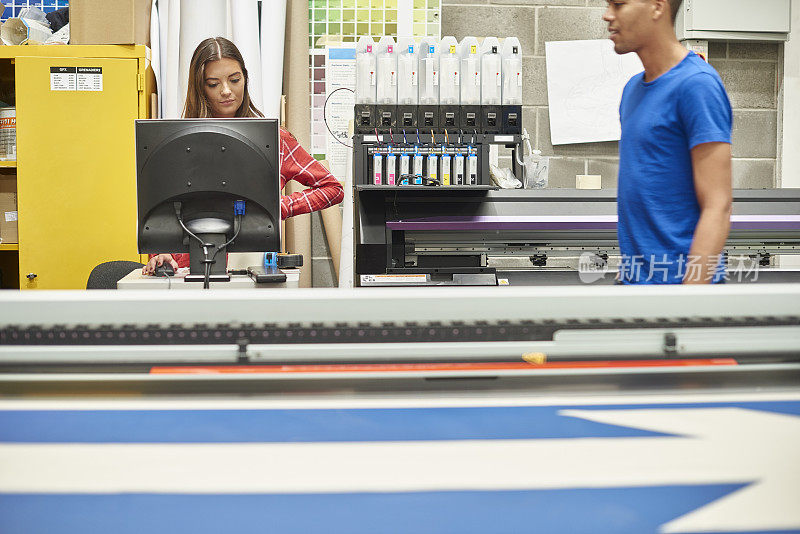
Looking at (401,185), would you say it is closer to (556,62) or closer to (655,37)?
(655,37)

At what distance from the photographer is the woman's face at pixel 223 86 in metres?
2.95

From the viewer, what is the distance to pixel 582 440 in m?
0.82

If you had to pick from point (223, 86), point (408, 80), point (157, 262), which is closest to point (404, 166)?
point (408, 80)

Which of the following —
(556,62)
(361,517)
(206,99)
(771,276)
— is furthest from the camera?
(556,62)

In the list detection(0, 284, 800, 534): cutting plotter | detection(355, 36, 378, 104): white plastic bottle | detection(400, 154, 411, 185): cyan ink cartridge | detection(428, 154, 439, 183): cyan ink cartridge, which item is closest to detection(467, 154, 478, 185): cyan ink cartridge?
detection(428, 154, 439, 183): cyan ink cartridge

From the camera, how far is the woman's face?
2.95 meters

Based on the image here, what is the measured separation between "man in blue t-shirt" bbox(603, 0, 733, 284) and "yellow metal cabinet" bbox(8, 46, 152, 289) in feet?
9.26

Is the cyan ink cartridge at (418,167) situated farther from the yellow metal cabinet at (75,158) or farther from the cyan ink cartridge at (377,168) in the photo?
the yellow metal cabinet at (75,158)

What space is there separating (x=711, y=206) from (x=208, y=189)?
1336 millimetres

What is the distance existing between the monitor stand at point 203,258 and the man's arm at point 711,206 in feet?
4.34

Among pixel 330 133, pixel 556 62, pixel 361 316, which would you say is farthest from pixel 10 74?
pixel 361 316

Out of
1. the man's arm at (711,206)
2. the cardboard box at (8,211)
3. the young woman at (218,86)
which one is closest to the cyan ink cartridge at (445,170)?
the young woman at (218,86)

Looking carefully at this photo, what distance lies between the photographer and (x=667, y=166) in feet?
5.07

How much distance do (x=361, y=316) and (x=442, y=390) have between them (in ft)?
0.43
